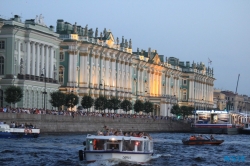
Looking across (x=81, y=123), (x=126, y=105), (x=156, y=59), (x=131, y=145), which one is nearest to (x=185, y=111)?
(x=156, y=59)

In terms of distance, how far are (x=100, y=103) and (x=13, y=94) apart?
934 inches

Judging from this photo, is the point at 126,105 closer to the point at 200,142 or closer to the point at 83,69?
the point at 83,69

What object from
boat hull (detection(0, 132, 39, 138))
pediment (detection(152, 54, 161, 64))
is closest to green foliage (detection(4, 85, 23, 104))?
boat hull (detection(0, 132, 39, 138))

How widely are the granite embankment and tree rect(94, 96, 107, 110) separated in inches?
187

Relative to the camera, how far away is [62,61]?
104562 mm

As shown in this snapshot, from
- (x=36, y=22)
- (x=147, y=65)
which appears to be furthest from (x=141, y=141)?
(x=147, y=65)

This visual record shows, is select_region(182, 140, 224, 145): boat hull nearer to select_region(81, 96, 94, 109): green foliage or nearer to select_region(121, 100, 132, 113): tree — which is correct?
select_region(81, 96, 94, 109): green foliage

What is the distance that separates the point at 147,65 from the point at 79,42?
33303mm

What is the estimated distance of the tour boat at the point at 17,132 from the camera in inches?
2527

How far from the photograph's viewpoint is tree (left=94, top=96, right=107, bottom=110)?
101 metres

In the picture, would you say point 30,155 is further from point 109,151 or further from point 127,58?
point 127,58

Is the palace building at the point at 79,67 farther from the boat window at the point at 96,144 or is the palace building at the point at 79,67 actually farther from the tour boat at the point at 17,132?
the boat window at the point at 96,144

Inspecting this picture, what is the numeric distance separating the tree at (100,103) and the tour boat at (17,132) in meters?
33.3

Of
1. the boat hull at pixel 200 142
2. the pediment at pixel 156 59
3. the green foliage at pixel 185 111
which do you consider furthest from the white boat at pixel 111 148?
the green foliage at pixel 185 111
